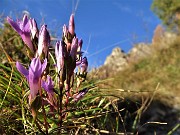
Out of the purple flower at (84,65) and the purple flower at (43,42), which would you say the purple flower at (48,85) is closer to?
the purple flower at (43,42)

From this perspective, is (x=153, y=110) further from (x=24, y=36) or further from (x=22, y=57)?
(x=24, y=36)

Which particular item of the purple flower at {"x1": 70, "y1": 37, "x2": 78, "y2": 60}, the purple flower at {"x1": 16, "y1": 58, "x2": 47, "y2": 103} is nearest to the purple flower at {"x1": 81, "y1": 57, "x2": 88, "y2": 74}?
the purple flower at {"x1": 70, "y1": 37, "x2": 78, "y2": 60}

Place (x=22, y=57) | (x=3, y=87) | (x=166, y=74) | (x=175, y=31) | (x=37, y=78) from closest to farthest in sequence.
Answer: (x=37, y=78) < (x=3, y=87) < (x=22, y=57) < (x=166, y=74) < (x=175, y=31)

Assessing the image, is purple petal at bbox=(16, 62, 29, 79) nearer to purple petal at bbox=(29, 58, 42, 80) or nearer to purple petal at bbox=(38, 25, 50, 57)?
purple petal at bbox=(29, 58, 42, 80)

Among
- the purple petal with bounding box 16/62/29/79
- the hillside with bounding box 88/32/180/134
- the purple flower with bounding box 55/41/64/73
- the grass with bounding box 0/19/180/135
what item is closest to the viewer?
the purple petal with bounding box 16/62/29/79

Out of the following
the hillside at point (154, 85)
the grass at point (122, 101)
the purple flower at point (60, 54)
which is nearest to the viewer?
the purple flower at point (60, 54)

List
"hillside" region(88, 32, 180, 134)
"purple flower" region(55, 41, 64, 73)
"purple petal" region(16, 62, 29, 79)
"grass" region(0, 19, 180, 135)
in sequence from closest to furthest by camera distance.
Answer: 1. "purple petal" region(16, 62, 29, 79)
2. "purple flower" region(55, 41, 64, 73)
3. "grass" region(0, 19, 180, 135)
4. "hillside" region(88, 32, 180, 134)

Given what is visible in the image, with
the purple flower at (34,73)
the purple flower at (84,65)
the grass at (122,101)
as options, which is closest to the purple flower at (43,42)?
the purple flower at (34,73)

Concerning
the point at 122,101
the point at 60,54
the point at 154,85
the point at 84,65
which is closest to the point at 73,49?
the point at 60,54

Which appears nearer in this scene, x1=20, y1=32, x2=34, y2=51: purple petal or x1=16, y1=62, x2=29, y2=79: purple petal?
x1=16, y1=62, x2=29, y2=79: purple petal

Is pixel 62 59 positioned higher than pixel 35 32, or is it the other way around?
pixel 35 32

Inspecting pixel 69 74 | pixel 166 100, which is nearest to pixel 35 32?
pixel 69 74
